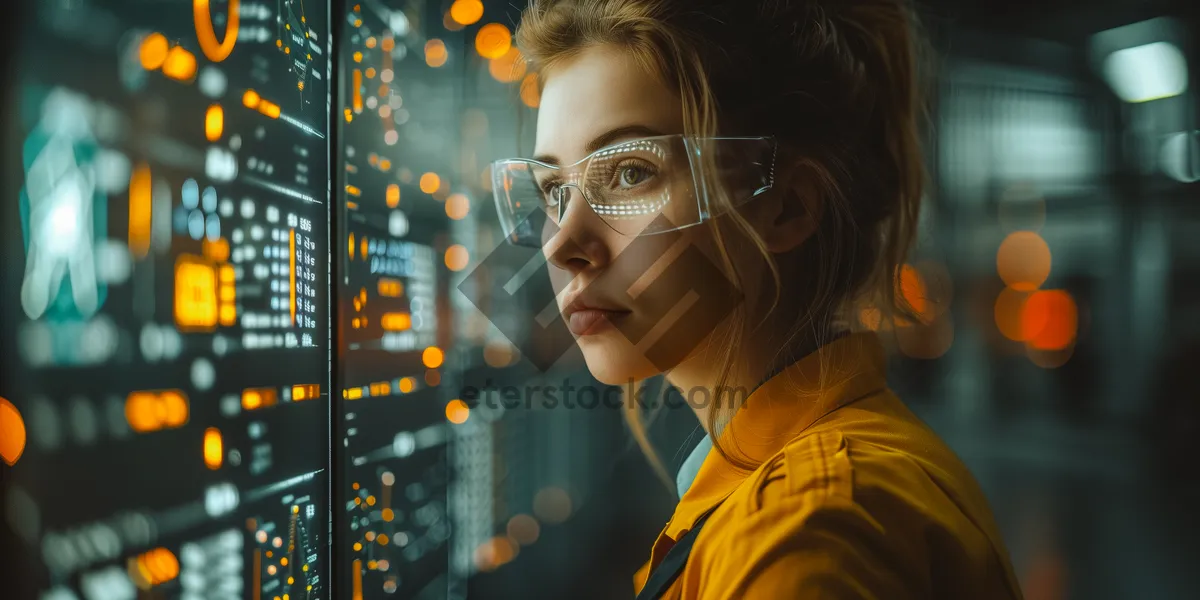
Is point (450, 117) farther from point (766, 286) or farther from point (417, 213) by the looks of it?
point (766, 286)

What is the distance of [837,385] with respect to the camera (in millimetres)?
681

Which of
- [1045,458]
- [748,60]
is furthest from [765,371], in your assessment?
[1045,458]

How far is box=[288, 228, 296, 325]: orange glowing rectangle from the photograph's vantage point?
33.3 inches

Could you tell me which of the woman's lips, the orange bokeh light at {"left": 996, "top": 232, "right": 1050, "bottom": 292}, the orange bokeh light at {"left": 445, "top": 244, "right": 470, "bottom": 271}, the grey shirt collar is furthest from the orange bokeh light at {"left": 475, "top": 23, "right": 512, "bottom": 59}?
the orange bokeh light at {"left": 996, "top": 232, "right": 1050, "bottom": 292}

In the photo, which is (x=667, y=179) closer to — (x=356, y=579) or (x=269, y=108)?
(x=269, y=108)

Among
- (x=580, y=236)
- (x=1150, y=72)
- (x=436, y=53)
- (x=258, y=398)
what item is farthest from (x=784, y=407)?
(x=1150, y=72)

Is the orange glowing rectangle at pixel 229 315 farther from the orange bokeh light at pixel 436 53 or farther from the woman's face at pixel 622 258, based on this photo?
the orange bokeh light at pixel 436 53

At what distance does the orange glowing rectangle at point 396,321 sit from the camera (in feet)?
3.54

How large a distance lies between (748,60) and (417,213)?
723 mm

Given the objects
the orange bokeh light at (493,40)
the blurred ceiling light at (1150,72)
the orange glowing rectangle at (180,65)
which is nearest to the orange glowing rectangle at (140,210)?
the orange glowing rectangle at (180,65)

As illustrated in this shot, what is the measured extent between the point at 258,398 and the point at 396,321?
358 millimetres

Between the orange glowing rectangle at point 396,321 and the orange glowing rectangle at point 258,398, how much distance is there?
0.27 m

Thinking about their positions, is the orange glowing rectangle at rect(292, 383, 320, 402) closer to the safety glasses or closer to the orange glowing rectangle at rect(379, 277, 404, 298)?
the orange glowing rectangle at rect(379, 277, 404, 298)

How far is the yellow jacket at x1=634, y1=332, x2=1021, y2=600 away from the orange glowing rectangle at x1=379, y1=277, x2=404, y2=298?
0.65 meters
